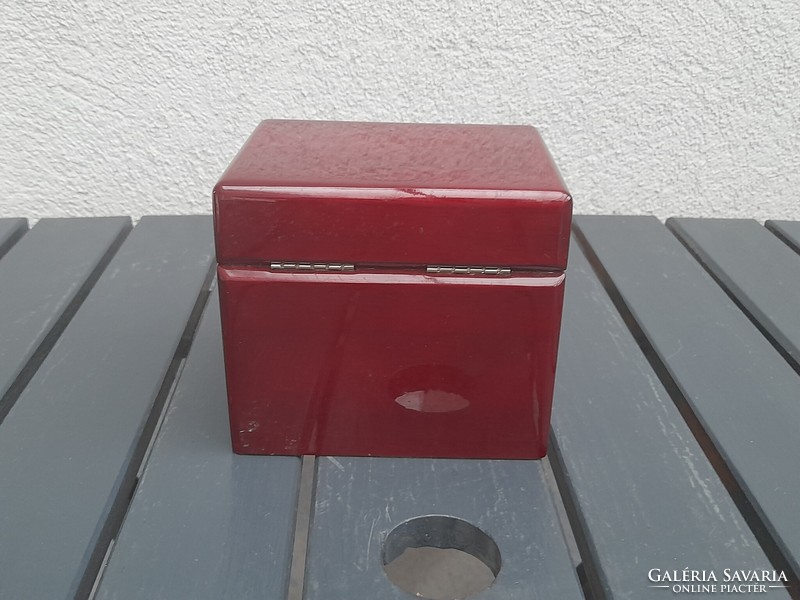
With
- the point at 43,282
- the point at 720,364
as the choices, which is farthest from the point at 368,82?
the point at 720,364

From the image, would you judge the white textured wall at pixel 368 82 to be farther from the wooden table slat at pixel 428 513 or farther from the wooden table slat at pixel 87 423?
the wooden table slat at pixel 428 513

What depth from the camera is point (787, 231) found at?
3.53 feet

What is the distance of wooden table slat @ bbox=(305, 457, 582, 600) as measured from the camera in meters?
0.52

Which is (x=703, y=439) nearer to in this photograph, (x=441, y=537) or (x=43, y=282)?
(x=441, y=537)

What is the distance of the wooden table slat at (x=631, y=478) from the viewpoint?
1.75 ft

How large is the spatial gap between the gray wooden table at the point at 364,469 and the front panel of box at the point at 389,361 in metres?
0.02

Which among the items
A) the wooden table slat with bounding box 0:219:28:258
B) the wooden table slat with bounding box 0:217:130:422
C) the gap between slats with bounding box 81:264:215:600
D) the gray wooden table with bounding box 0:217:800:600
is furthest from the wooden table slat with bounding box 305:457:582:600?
the wooden table slat with bounding box 0:219:28:258

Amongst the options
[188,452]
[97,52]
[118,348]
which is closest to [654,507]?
[188,452]

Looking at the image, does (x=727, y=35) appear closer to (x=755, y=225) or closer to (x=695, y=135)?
(x=695, y=135)

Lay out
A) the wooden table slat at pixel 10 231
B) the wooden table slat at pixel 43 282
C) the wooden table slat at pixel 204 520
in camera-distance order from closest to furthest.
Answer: the wooden table slat at pixel 204 520
the wooden table slat at pixel 43 282
the wooden table slat at pixel 10 231

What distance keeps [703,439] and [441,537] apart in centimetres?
24

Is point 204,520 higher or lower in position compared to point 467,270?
lower

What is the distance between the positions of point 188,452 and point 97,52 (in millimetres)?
677

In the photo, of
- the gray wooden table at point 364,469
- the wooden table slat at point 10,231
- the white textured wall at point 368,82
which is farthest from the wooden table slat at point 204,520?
the white textured wall at point 368,82
